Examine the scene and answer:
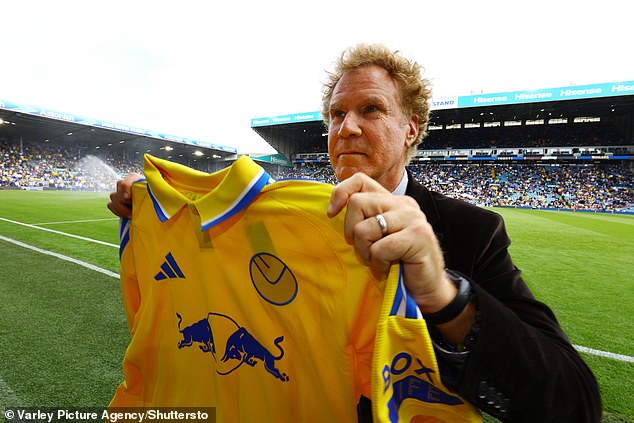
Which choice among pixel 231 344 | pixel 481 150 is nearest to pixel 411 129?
pixel 231 344

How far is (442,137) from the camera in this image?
130 feet

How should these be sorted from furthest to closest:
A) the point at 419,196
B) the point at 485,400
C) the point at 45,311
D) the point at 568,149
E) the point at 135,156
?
1. the point at 135,156
2. the point at 568,149
3. the point at 45,311
4. the point at 419,196
5. the point at 485,400

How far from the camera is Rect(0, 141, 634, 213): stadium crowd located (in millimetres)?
29953

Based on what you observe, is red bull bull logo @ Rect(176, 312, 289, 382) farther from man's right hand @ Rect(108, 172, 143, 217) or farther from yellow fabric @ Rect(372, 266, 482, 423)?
man's right hand @ Rect(108, 172, 143, 217)

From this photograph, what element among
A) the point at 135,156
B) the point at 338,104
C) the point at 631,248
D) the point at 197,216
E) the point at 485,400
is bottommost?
the point at 631,248

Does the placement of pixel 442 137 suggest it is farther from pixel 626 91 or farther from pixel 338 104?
pixel 338 104

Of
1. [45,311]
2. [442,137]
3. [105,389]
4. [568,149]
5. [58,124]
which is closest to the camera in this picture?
[105,389]

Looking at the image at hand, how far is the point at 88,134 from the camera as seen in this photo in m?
34.8

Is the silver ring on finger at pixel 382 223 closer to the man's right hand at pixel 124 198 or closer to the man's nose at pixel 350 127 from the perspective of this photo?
the man's nose at pixel 350 127

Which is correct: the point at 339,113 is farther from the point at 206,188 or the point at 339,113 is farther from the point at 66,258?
the point at 66,258

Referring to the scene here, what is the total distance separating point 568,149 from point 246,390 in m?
41.0

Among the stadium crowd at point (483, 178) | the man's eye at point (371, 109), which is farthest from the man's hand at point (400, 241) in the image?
the stadium crowd at point (483, 178)

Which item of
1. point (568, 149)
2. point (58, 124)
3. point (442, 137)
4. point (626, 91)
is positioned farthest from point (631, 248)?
point (58, 124)

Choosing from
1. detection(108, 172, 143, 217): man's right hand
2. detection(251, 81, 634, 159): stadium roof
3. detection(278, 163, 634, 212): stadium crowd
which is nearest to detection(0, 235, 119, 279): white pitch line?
detection(108, 172, 143, 217): man's right hand
